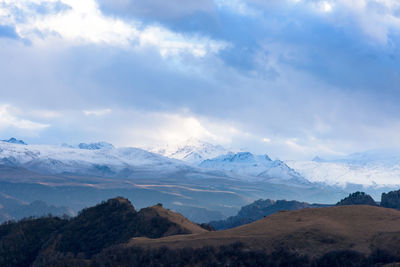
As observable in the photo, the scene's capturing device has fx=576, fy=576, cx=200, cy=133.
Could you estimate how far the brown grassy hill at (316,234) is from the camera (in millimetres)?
85188

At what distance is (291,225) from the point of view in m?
98.8

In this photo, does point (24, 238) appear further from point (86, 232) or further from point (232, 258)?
point (232, 258)

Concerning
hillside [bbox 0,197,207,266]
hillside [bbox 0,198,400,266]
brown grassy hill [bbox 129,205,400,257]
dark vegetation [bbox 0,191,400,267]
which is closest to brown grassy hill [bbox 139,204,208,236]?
hillside [bbox 0,197,207,266]

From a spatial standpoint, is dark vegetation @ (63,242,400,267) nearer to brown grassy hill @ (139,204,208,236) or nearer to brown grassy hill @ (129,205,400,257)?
brown grassy hill @ (129,205,400,257)

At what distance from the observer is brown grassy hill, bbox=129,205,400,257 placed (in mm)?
85188

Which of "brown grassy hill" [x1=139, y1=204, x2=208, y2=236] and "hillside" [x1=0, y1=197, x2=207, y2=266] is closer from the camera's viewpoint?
"brown grassy hill" [x1=139, y1=204, x2=208, y2=236]

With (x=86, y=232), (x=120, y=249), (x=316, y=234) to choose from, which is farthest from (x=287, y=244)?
(x=86, y=232)

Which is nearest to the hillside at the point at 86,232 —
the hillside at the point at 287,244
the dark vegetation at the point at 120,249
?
the dark vegetation at the point at 120,249

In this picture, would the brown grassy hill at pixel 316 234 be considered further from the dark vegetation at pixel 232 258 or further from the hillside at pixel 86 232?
the hillside at pixel 86 232

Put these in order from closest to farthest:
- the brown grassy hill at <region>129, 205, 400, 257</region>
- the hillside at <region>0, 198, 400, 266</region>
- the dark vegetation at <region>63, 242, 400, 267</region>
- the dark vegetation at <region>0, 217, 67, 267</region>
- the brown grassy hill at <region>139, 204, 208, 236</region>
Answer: the dark vegetation at <region>63, 242, 400, 267</region> → the hillside at <region>0, 198, 400, 266</region> → the brown grassy hill at <region>129, 205, 400, 257</region> → the brown grassy hill at <region>139, 204, 208, 236</region> → the dark vegetation at <region>0, 217, 67, 267</region>

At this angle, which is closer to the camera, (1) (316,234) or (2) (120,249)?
(1) (316,234)

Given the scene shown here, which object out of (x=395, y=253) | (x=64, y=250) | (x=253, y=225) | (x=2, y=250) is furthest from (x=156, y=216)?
(x=395, y=253)

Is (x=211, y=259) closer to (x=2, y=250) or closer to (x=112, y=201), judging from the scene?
(x=2, y=250)

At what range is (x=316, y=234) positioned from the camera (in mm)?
90438
